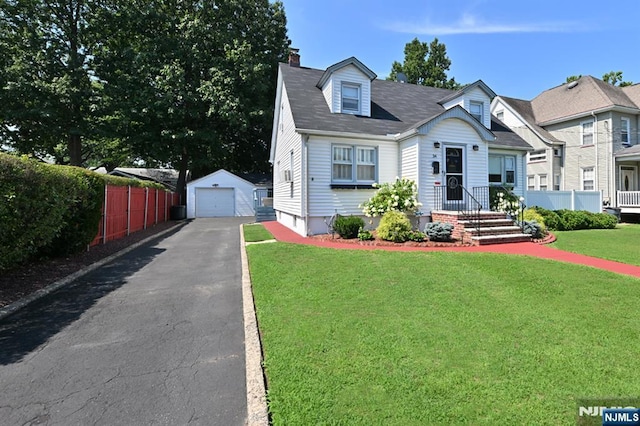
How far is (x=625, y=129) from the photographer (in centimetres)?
1948

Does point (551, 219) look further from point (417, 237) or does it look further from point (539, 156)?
point (539, 156)

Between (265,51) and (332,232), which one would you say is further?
(265,51)

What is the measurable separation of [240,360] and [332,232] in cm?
820

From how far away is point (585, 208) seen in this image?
16734mm

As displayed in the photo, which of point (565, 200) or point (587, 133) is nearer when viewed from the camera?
point (565, 200)

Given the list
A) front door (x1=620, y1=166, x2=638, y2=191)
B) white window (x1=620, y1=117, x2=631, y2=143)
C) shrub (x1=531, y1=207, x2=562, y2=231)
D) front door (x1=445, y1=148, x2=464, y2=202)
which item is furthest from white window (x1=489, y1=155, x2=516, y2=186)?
front door (x1=620, y1=166, x2=638, y2=191)

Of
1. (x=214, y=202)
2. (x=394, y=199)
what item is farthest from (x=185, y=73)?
(x=394, y=199)

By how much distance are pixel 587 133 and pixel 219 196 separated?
25919 mm

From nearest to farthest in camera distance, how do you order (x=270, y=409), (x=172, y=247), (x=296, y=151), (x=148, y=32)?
1. (x=270, y=409)
2. (x=172, y=247)
3. (x=296, y=151)
4. (x=148, y=32)

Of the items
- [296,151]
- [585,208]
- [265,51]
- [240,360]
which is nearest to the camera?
[240,360]

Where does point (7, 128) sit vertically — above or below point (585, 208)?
above

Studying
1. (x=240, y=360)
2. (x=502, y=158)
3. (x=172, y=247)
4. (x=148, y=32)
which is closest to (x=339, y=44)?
(x=502, y=158)

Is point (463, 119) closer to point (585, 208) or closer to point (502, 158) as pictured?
point (502, 158)

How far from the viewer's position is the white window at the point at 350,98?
13.0 m
